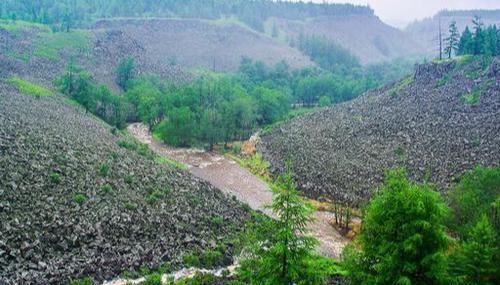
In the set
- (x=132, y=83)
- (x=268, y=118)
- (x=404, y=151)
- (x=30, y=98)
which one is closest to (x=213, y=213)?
(x=404, y=151)

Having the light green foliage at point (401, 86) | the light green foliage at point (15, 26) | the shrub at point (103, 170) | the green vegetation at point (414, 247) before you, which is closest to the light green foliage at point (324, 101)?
the light green foliage at point (401, 86)

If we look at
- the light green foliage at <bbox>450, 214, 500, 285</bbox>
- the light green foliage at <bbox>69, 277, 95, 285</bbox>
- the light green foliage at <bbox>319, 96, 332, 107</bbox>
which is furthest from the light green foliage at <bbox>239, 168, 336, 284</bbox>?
the light green foliage at <bbox>319, 96, 332, 107</bbox>

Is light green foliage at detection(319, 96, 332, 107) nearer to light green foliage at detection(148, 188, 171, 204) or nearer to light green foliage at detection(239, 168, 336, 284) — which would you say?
light green foliage at detection(148, 188, 171, 204)

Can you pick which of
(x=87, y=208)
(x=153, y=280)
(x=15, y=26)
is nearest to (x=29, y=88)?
(x=87, y=208)

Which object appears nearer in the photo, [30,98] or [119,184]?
[119,184]

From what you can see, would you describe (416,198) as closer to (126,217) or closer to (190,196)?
(126,217)
